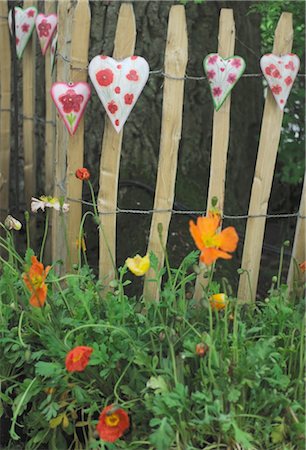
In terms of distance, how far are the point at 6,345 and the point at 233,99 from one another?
6.64 ft

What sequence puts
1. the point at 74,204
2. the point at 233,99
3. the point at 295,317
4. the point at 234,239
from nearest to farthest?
the point at 234,239 < the point at 295,317 < the point at 74,204 < the point at 233,99

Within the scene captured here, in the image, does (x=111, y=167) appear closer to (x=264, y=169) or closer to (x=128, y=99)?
(x=128, y=99)

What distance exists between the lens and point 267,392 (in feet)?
6.70

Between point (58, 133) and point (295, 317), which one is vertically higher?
point (58, 133)

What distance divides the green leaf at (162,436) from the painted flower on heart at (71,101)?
1.10m

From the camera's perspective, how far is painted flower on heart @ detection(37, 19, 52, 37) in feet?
9.95

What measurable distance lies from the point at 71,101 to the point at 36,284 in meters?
0.69

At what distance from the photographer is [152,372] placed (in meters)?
2.14

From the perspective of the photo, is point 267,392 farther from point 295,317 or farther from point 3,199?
point 3,199

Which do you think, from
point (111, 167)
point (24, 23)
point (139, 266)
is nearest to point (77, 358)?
point (139, 266)

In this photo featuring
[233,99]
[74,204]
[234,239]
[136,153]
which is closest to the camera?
[234,239]

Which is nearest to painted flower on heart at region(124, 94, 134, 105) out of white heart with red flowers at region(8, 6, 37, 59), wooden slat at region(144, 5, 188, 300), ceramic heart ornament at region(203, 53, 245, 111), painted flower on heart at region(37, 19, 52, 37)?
wooden slat at region(144, 5, 188, 300)

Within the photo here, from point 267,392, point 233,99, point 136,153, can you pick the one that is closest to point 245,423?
point 267,392

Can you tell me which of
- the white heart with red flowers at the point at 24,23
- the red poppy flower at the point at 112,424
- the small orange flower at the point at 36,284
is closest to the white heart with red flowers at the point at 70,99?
the small orange flower at the point at 36,284
